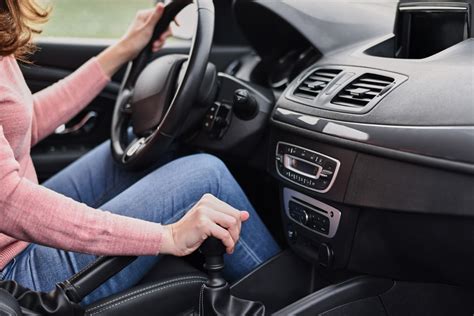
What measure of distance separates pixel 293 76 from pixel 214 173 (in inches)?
17.2

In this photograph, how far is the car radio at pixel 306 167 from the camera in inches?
46.3

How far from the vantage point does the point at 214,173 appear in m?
1.28

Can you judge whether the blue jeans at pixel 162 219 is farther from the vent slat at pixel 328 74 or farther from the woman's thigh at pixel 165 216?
the vent slat at pixel 328 74

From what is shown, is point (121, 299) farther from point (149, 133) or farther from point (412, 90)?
point (412, 90)

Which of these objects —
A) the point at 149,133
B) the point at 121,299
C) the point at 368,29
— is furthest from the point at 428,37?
the point at 121,299

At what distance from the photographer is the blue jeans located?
3.87ft

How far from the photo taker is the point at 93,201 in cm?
158

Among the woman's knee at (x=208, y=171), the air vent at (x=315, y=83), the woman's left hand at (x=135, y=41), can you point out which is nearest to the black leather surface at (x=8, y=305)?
the woman's knee at (x=208, y=171)

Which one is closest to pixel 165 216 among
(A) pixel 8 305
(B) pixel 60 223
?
(B) pixel 60 223

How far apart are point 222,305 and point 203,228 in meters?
0.16

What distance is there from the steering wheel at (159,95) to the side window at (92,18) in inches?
18.2

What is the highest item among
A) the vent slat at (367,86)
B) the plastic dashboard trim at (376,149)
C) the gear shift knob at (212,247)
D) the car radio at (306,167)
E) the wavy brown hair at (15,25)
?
the wavy brown hair at (15,25)

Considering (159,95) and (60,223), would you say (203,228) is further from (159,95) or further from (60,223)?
(159,95)

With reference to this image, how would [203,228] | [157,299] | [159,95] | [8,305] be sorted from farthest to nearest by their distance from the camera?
[159,95] → [157,299] → [203,228] → [8,305]
